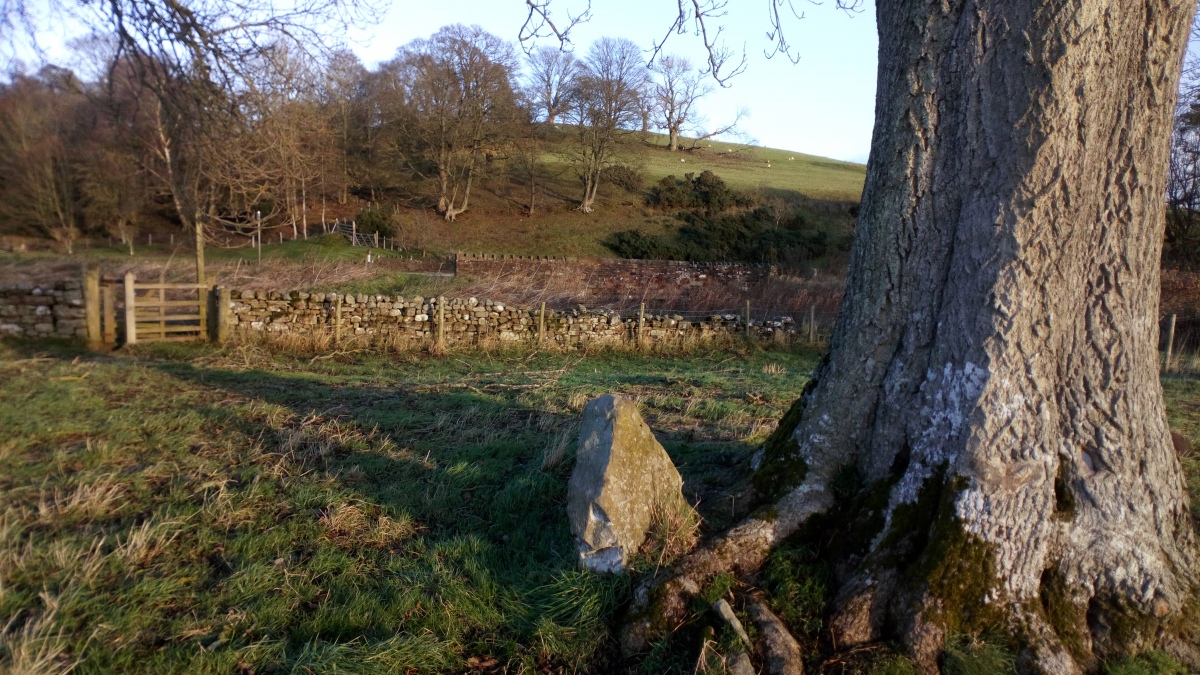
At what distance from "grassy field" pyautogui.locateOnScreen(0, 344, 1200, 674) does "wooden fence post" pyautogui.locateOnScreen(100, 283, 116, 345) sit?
8565 mm

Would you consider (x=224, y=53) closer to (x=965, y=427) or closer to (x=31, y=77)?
(x=31, y=77)

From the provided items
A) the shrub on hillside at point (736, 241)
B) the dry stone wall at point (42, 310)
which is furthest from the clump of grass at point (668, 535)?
the shrub on hillside at point (736, 241)

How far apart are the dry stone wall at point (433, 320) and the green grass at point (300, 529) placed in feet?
27.9

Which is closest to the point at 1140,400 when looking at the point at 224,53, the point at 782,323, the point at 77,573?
the point at 77,573

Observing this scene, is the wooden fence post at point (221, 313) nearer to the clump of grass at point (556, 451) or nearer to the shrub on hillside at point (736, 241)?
the clump of grass at point (556, 451)

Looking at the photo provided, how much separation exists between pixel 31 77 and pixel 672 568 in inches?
428

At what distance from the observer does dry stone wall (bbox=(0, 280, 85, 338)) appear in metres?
14.8

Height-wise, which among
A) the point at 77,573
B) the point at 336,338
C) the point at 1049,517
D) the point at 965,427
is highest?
the point at 965,427

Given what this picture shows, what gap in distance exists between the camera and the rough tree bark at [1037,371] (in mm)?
3553

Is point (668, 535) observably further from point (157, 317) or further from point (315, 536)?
point (157, 317)

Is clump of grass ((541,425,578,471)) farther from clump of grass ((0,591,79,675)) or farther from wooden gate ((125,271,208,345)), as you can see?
wooden gate ((125,271,208,345))

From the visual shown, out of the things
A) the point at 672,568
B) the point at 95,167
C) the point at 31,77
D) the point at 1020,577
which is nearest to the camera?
the point at 1020,577

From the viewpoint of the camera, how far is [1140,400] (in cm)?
375

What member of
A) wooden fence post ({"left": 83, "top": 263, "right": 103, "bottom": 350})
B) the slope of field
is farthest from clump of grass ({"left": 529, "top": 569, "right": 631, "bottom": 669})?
Result: the slope of field
